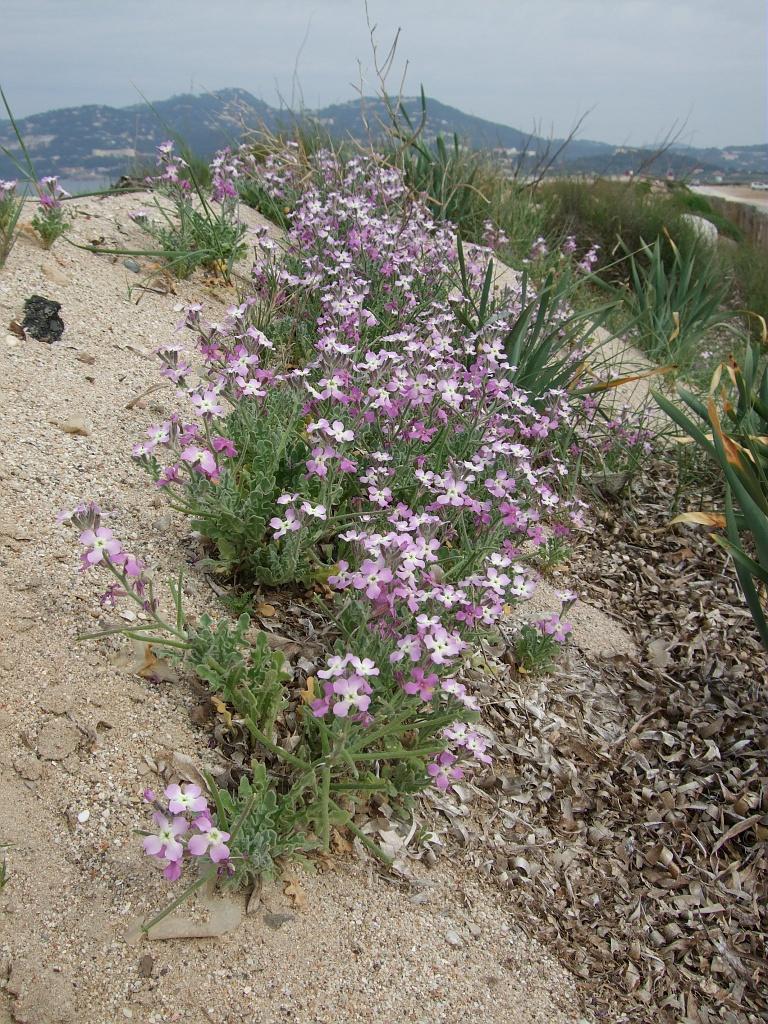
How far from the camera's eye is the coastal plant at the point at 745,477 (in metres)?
2.89

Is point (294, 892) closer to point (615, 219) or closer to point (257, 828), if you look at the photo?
point (257, 828)

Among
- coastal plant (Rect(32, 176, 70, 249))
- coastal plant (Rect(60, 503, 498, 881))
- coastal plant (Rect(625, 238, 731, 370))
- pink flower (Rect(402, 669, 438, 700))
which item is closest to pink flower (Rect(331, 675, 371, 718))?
coastal plant (Rect(60, 503, 498, 881))

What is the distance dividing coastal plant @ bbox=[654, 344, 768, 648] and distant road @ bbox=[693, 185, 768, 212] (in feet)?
42.2

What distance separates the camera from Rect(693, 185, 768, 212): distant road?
602 inches

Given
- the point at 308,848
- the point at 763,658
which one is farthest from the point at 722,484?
the point at 308,848

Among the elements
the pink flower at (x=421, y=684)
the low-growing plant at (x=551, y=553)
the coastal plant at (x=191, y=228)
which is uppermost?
the coastal plant at (x=191, y=228)

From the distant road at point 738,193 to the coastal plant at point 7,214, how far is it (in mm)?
14261

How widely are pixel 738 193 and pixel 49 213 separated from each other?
17916mm

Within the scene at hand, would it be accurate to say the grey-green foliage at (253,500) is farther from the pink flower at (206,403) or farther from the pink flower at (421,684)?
the pink flower at (421,684)

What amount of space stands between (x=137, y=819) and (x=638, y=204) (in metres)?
10.5

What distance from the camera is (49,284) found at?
4.20m

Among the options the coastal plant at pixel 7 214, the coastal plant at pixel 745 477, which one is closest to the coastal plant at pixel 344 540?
the coastal plant at pixel 745 477

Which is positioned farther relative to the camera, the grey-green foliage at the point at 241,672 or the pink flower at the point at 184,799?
the grey-green foliage at the point at 241,672

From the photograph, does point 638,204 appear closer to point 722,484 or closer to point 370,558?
point 722,484
